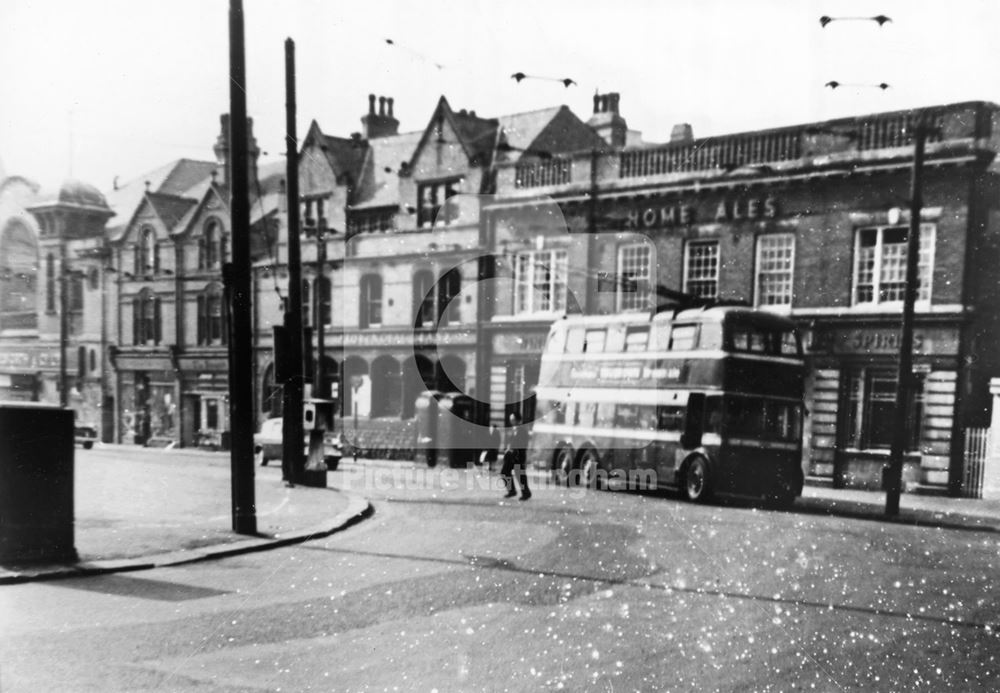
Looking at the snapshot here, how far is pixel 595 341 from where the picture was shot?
407 cm

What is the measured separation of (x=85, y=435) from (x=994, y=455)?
19.0 ft

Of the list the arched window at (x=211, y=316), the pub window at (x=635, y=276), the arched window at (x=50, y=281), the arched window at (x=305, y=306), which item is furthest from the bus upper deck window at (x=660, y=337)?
the arched window at (x=50, y=281)

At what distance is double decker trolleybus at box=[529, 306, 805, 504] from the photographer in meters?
3.98

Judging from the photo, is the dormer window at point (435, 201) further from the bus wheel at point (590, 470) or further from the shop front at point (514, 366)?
the bus wheel at point (590, 470)

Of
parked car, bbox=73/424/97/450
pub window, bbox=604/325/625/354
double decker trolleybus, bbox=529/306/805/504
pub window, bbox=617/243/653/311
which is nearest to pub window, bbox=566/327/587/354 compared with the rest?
double decker trolleybus, bbox=529/306/805/504

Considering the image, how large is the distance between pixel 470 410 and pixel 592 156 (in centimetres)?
158

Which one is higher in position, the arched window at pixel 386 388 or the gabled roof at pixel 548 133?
the gabled roof at pixel 548 133

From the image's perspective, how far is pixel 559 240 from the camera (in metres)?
4.29

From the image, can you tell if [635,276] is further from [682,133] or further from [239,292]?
[239,292]

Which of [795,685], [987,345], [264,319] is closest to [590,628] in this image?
[795,685]

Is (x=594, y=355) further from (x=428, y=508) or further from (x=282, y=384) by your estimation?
(x=282, y=384)

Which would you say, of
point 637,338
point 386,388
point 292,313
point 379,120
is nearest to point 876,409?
point 637,338

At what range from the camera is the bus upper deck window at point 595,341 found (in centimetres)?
403

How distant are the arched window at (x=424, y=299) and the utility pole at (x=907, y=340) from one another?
102 inches
